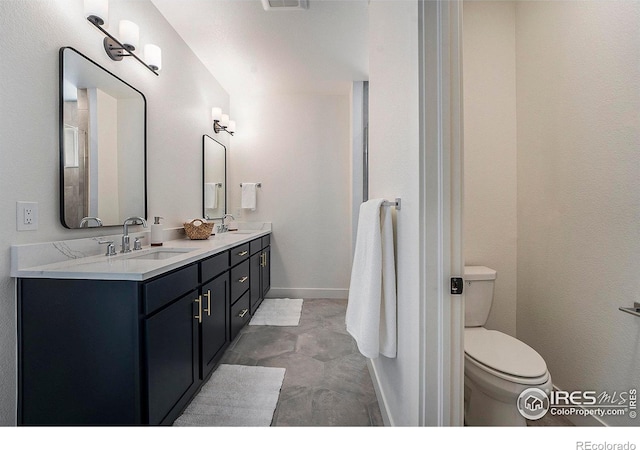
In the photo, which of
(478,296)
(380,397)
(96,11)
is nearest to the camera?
(96,11)

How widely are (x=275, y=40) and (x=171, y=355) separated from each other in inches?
95.6

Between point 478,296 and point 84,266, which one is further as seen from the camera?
point 478,296

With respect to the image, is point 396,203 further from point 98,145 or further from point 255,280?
point 255,280

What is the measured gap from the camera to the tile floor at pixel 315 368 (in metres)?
1.44

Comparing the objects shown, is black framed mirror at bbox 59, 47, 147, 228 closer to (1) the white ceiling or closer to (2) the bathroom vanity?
(2) the bathroom vanity

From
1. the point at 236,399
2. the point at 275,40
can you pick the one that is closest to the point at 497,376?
the point at 236,399

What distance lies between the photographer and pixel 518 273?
5.85 feet

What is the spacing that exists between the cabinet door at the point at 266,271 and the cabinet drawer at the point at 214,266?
116 cm

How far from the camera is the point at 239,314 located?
2.26 metres

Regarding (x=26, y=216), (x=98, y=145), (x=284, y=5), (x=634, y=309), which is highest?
(x=284, y=5)

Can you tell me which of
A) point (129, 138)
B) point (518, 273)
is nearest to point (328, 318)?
point (518, 273)

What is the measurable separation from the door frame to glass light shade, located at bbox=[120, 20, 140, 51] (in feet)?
5.26

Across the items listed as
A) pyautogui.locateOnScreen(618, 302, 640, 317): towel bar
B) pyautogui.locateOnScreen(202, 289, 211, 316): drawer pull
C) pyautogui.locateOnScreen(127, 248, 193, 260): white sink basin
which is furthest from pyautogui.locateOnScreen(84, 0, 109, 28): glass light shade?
pyautogui.locateOnScreen(618, 302, 640, 317): towel bar

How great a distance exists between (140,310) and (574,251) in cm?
200
